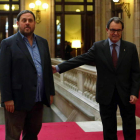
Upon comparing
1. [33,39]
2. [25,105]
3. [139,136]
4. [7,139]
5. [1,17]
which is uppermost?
[1,17]

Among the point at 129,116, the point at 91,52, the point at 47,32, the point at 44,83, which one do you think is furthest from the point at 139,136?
the point at 47,32

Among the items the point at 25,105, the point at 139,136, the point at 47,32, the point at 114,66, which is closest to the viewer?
the point at 25,105

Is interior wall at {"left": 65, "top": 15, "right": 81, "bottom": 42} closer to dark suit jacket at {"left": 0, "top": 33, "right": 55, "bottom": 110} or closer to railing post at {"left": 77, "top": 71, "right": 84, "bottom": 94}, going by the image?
railing post at {"left": 77, "top": 71, "right": 84, "bottom": 94}

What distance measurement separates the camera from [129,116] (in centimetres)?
343

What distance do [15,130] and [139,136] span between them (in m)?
2.13

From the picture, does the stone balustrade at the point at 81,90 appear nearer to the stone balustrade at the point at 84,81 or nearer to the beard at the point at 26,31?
the stone balustrade at the point at 84,81

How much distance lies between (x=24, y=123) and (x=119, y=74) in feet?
3.25

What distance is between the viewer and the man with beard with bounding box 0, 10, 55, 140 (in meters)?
3.11

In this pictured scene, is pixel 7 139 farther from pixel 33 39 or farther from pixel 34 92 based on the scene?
pixel 33 39

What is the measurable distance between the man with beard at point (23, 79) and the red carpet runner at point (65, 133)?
159 cm

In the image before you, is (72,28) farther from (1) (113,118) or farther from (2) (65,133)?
(1) (113,118)

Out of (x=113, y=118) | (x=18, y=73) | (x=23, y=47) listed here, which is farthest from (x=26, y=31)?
(x=113, y=118)

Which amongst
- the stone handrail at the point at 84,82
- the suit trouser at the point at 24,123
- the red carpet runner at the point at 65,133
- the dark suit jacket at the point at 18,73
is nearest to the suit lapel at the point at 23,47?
the dark suit jacket at the point at 18,73

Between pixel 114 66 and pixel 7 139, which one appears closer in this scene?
pixel 7 139
